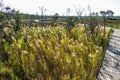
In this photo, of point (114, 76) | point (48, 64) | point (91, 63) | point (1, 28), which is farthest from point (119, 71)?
point (1, 28)

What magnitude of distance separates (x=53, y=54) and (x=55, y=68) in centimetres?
91

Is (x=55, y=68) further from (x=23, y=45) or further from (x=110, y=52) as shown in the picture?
(x=23, y=45)

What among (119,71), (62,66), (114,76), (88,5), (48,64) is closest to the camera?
(114,76)

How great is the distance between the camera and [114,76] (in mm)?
5168

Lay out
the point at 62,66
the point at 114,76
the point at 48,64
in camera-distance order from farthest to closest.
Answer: the point at 48,64 → the point at 62,66 → the point at 114,76

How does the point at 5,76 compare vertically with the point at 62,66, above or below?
below

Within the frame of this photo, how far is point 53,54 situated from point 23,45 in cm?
317

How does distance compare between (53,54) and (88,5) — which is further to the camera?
(88,5)

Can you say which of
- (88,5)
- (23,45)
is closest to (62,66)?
(23,45)

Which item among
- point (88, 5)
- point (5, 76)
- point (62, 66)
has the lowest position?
point (5, 76)

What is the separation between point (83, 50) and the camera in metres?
8.05

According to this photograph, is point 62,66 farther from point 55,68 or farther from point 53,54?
point 53,54

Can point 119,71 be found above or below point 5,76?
above

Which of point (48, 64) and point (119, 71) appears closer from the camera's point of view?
point (119, 71)
